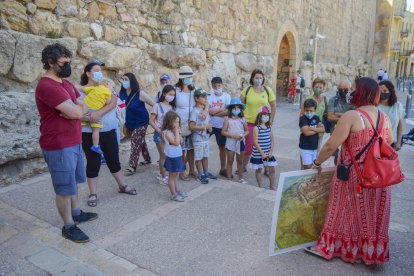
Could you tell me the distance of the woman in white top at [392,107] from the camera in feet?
14.3

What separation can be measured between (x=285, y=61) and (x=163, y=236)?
12.9 metres

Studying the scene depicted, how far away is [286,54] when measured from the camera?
48.2ft

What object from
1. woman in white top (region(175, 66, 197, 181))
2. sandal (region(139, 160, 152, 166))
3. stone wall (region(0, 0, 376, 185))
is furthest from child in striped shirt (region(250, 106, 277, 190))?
stone wall (region(0, 0, 376, 185))

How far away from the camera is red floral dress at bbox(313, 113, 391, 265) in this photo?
2727mm

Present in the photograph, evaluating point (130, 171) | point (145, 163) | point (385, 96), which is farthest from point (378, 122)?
point (145, 163)

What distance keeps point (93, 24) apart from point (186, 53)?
2.41 m

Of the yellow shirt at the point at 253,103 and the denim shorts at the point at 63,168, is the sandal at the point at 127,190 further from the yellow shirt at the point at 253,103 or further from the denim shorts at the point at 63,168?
the yellow shirt at the point at 253,103

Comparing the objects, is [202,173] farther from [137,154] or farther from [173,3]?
[173,3]

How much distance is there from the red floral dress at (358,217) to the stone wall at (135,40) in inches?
151

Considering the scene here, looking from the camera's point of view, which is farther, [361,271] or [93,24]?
[93,24]

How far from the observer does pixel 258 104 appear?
17.6ft

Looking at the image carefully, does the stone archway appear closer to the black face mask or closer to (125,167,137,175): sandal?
the black face mask

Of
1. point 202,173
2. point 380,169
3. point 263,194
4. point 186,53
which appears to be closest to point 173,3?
point 186,53

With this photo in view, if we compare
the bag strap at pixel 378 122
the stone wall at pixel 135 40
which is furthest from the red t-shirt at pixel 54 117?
the bag strap at pixel 378 122
